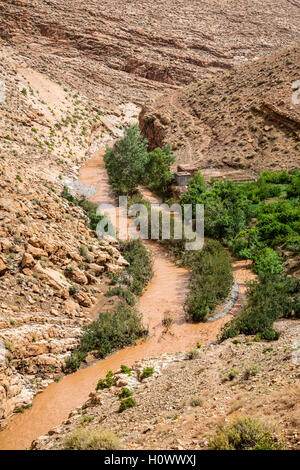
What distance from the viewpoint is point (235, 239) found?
1989cm

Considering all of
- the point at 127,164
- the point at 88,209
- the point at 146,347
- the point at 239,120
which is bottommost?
the point at 146,347

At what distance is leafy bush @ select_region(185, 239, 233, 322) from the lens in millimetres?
14559

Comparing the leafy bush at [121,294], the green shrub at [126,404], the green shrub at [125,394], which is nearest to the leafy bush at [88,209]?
the leafy bush at [121,294]

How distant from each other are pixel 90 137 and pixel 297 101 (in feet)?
66.5

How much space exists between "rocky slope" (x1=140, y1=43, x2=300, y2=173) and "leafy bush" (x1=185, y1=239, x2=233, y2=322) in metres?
11.5

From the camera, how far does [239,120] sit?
108ft

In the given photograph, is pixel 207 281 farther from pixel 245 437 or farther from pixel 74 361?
pixel 245 437

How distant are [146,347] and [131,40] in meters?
56.1

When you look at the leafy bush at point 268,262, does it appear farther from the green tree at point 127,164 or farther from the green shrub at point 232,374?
the green tree at point 127,164

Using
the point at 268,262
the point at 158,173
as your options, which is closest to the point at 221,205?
the point at 268,262

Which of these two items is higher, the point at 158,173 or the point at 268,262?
the point at 158,173

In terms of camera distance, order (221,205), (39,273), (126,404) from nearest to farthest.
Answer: (126,404)
(39,273)
(221,205)

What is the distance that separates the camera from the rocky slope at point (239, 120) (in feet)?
94.7
